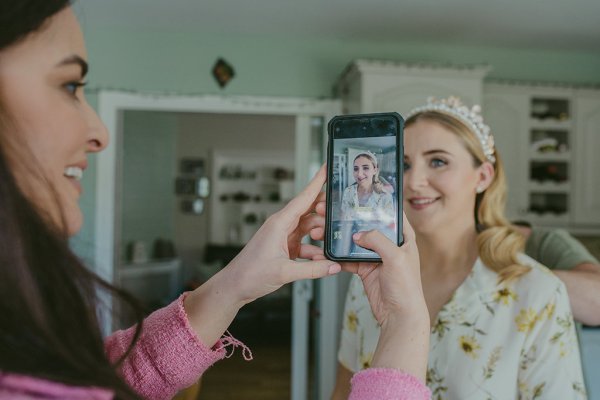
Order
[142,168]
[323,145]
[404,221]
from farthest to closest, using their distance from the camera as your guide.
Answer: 1. [142,168]
2. [323,145]
3. [404,221]

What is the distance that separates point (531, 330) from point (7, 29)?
1094 mm

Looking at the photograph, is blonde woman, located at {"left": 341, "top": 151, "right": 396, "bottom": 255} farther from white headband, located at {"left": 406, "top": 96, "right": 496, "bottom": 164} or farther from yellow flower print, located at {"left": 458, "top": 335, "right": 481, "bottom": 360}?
white headband, located at {"left": 406, "top": 96, "right": 496, "bottom": 164}

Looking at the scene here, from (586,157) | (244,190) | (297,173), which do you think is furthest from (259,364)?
(586,157)

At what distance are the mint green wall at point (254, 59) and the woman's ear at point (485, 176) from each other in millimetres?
1994

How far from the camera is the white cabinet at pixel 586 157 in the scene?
3.29 m

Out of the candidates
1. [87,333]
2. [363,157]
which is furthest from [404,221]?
[87,333]

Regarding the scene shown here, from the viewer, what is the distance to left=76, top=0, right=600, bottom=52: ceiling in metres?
2.67

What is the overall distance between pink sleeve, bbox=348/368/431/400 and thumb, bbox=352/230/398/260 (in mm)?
182

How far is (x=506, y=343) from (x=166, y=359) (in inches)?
29.3

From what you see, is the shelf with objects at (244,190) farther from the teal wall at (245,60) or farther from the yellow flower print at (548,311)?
the yellow flower print at (548,311)

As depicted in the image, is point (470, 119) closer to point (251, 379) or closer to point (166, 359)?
point (166, 359)

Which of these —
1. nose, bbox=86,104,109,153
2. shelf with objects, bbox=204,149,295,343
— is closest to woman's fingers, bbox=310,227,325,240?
nose, bbox=86,104,109,153

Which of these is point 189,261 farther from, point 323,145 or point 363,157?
point 363,157

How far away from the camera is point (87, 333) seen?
0.48 metres
